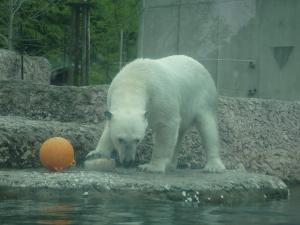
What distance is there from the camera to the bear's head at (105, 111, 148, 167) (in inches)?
291

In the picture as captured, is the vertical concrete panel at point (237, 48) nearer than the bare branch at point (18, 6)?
Yes

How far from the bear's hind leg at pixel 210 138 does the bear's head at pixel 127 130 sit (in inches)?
54.6

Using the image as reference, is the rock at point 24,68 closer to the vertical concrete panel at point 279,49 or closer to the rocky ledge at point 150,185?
the vertical concrete panel at point 279,49

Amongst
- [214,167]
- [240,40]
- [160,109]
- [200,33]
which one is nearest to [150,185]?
[160,109]

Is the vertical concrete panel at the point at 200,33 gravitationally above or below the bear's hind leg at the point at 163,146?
above

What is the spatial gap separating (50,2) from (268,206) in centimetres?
2183

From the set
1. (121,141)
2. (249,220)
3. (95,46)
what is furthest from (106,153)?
(95,46)

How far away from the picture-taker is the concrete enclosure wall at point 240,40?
51.2ft

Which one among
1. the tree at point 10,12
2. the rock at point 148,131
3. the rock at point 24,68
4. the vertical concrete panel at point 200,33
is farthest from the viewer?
the tree at point 10,12

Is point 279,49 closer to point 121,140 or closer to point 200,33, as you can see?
point 200,33

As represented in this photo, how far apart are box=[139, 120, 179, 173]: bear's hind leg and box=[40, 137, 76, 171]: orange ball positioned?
0.82 meters

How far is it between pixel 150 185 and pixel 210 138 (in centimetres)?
184

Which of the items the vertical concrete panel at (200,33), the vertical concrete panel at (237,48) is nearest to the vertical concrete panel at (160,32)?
the vertical concrete panel at (200,33)

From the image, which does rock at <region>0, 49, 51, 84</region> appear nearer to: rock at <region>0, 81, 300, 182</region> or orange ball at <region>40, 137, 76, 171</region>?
rock at <region>0, 81, 300, 182</region>
